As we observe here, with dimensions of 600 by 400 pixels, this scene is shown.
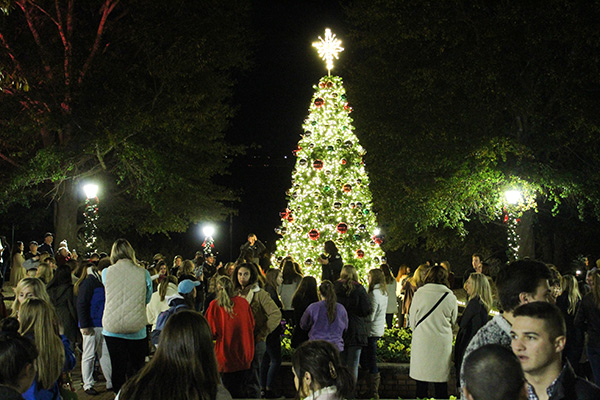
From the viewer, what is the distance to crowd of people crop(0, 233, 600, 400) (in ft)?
11.5

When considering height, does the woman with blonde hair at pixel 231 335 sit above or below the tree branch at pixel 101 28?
below

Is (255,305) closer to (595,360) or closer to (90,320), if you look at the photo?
(90,320)

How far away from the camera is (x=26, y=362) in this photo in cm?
408

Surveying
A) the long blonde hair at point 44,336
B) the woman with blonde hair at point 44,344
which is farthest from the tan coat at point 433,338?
the long blonde hair at point 44,336

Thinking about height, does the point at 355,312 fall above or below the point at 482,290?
below

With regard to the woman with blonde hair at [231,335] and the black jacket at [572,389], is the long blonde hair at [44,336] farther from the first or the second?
the black jacket at [572,389]

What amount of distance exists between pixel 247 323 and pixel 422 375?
8.40 feet

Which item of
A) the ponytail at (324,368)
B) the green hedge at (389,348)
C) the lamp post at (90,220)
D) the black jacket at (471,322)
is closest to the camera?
the ponytail at (324,368)

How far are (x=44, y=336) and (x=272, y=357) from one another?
207 inches

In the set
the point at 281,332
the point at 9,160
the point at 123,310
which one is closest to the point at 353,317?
the point at 281,332

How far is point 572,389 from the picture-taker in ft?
11.1

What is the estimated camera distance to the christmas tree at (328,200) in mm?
18844

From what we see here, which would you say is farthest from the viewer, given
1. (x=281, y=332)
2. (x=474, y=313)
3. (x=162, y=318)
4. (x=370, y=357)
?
(x=370, y=357)

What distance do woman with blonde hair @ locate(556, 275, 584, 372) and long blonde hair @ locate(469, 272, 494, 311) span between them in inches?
78.8
